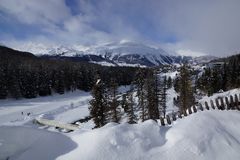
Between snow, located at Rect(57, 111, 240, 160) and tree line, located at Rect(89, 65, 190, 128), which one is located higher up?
snow, located at Rect(57, 111, 240, 160)

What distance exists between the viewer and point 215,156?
225 inches

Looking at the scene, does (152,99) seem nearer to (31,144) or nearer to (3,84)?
(31,144)

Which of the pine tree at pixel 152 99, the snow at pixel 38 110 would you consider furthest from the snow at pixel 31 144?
the snow at pixel 38 110

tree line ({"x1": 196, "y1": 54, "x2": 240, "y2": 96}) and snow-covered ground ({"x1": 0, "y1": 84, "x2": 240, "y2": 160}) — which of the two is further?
tree line ({"x1": 196, "y1": 54, "x2": 240, "y2": 96})

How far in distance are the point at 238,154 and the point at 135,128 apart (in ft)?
8.20

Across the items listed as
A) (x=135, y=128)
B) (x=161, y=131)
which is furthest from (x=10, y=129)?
(x=161, y=131)

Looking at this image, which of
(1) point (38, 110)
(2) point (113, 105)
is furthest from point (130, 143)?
(1) point (38, 110)

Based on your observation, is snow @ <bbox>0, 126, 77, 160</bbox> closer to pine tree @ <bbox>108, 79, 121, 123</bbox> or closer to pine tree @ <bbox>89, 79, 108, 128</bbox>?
pine tree @ <bbox>89, 79, 108, 128</bbox>

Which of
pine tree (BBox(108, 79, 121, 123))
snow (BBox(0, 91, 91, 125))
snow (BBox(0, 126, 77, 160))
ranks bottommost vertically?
snow (BBox(0, 91, 91, 125))

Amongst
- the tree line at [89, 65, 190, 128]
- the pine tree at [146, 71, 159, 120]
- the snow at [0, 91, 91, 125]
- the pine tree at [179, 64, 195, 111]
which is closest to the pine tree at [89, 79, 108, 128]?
the tree line at [89, 65, 190, 128]

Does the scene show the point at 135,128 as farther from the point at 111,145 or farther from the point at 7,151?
the point at 7,151

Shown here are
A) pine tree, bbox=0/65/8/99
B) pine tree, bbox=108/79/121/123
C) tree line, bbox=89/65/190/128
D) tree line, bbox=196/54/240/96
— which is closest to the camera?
tree line, bbox=89/65/190/128

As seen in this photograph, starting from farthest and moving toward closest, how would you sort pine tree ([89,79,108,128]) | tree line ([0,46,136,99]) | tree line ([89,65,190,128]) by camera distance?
tree line ([0,46,136,99]) < tree line ([89,65,190,128]) < pine tree ([89,79,108,128])

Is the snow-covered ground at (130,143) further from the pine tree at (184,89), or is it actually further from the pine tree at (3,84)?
the pine tree at (3,84)
